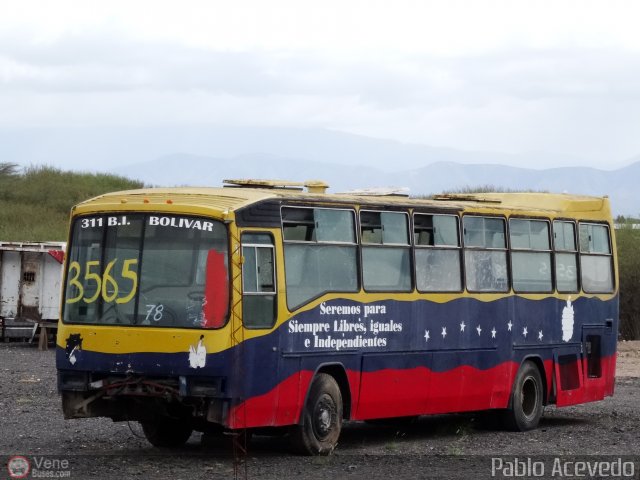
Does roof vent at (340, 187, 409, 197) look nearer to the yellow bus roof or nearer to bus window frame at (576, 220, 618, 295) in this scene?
the yellow bus roof

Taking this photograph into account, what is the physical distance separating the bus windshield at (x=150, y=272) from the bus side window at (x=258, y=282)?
1.02 ft

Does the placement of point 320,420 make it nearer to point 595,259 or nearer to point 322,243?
point 322,243

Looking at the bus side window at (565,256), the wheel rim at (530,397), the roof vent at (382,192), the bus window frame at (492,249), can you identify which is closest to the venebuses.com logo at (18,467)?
the roof vent at (382,192)

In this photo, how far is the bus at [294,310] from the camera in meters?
14.2

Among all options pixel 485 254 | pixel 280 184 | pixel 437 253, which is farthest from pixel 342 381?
pixel 485 254

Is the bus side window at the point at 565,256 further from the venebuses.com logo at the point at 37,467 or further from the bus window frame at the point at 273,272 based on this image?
the venebuses.com logo at the point at 37,467

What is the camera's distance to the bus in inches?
557

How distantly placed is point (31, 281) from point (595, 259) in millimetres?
19763

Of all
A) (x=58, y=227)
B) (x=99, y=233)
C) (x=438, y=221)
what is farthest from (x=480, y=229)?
(x=58, y=227)

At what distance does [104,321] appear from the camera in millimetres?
14523

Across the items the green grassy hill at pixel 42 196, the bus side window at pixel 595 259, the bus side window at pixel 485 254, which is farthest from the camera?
the green grassy hill at pixel 42 196

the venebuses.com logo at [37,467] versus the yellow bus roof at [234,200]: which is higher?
the yellow bus roof at [234,200]

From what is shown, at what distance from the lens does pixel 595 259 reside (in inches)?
852

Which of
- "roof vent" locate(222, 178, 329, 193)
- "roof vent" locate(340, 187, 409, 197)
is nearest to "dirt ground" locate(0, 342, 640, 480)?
"roof vent" locate(222, 178, 329, 193)
